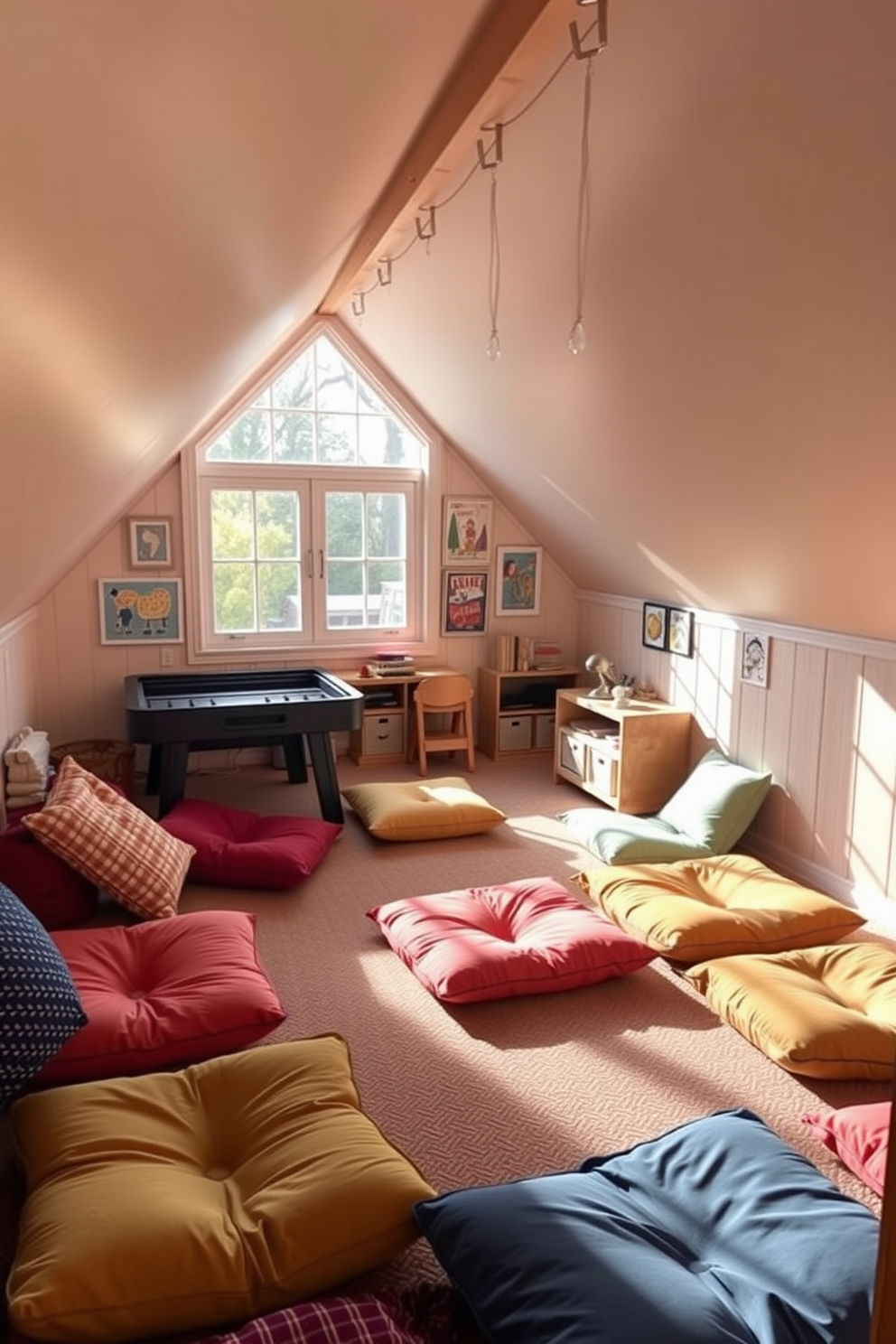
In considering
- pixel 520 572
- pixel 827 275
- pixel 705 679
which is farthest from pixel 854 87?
pixel 520 572

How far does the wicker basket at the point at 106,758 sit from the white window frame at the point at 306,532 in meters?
0.78

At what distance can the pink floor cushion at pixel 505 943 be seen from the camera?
296 cm

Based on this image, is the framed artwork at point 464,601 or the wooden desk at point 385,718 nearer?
the wooden desk at point 385,718

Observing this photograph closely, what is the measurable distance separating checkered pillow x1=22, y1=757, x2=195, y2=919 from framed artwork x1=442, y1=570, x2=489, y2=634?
2.91 meters

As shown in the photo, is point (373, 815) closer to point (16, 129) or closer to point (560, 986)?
point (560, 986)

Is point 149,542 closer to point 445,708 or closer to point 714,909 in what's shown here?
point 445,708

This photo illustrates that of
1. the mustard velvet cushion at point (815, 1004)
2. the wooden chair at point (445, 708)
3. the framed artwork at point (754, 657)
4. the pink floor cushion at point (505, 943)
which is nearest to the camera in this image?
the mustard velvet cushion at point (815, 1004)

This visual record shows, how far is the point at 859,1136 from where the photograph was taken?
2225 mm

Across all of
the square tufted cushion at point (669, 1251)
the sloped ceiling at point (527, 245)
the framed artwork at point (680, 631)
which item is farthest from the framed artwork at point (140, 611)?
the square tufted cushion at point (669, 1251)

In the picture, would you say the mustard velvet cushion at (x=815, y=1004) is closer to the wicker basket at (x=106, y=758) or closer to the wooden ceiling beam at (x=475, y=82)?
the wooden ceiling beam at (x=475, y=82)

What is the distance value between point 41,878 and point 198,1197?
168 centimetres

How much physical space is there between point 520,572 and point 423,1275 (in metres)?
4.76

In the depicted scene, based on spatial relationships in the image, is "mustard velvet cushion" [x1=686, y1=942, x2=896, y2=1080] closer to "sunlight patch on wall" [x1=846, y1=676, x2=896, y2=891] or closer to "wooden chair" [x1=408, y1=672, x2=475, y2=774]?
"sunlight patch on wall" [x1=846, y1=676, x2=896, y2=891]

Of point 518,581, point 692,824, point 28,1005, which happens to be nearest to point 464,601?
point 518,581
